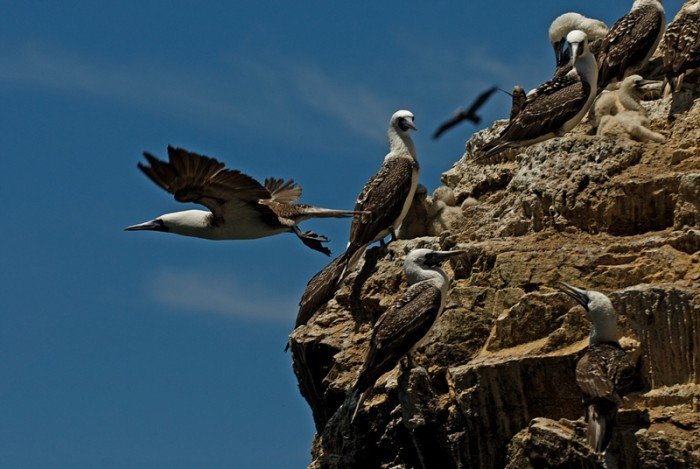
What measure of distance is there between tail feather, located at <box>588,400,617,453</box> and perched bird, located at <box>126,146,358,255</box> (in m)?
5.48

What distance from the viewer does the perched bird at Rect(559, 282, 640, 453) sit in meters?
21.6

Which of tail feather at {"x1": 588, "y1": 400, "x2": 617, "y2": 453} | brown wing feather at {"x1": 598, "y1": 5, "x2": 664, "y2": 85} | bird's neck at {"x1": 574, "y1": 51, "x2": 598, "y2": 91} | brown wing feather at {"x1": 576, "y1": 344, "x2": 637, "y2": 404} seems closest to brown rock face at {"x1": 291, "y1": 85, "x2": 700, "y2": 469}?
tail feather at {"x1": 588, "y1": 400, "x2": 617, "y2": 453}

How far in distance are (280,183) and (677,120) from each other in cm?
594

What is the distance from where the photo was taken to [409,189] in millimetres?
27953

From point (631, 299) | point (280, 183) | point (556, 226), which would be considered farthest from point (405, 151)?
point (631, 299)

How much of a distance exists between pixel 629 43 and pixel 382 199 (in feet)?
14.1

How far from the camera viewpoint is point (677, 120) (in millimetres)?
26094

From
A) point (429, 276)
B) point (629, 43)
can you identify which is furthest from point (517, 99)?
point (429, 276)

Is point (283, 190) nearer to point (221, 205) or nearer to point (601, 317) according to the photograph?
point (221, 205)

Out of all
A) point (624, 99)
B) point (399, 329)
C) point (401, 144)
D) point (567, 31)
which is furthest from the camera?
point (567, 31)

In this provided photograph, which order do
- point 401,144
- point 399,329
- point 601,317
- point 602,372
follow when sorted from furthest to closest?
point 401,144 < point 399,329 < point 601,317 < point 602,372

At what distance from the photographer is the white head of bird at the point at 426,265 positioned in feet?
80.8

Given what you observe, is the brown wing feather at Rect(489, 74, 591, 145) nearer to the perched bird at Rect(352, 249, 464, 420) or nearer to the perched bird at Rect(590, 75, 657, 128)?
the perched bird at Rect(590, 75, 657, 128)

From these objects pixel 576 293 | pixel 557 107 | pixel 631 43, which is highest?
pixel 631 43
